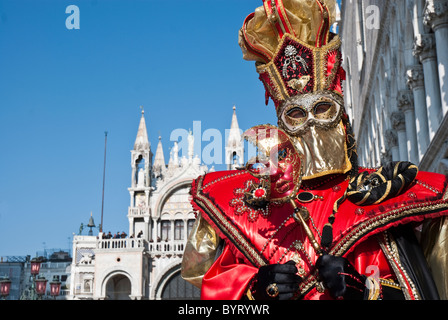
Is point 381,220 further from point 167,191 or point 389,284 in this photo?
point 167,191

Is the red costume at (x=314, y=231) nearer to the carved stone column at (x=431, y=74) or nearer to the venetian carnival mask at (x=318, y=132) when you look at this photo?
the venetian carnival mask at (x=318, y=132)

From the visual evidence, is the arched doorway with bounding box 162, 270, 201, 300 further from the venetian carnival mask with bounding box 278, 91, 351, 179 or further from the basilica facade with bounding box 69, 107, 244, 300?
the venetian carnival mask with bounding box 278, 91, 351, 179

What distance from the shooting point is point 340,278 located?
6.64ft

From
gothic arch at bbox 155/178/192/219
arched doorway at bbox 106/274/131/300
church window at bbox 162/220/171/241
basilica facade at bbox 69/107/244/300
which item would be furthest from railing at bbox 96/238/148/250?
gothic arch at bbox 155/178/192/219

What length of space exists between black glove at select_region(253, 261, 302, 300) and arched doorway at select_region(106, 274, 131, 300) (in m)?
25.2

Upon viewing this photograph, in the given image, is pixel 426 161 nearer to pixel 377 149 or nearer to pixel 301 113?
pixel 301 113

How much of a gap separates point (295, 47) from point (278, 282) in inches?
42.7

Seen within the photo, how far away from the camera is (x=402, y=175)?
2326mm

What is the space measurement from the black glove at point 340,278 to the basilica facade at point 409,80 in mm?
5490

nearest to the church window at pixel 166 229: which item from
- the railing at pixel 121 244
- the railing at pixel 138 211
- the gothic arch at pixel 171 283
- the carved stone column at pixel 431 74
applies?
the railing at pixel 138 211

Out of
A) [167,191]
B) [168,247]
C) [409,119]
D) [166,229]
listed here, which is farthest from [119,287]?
[409,119]

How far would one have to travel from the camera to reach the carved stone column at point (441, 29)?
7.53 metres

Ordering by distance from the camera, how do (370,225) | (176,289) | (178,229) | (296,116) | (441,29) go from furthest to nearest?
(178,229), (176,289), (441,29), (296,116), (370,225)
